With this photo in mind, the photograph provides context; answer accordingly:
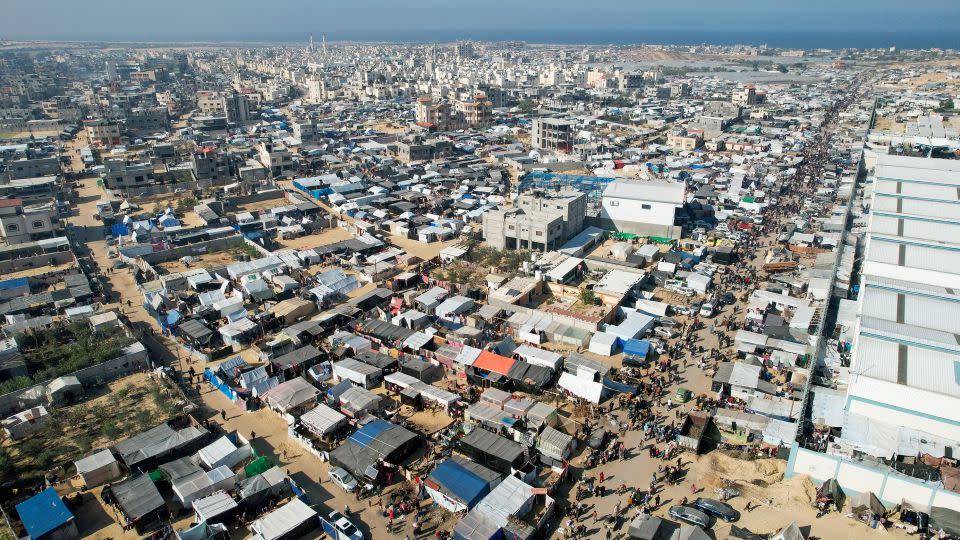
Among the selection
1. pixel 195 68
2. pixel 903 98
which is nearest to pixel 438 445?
pixel 903 98

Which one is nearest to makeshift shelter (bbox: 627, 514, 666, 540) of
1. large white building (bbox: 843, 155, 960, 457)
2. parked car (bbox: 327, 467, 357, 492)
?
large white building (bbox: 843, 155, 960, 457)

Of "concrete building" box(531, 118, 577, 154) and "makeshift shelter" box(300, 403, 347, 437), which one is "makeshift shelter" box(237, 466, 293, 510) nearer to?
"makeshift shelter" box(300, 403, 347, 437)

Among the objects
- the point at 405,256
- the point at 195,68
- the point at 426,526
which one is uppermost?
the point at 195,68

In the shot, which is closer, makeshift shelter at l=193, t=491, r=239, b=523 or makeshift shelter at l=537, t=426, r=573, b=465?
makeshift shelter at l=193, t=491, r=239, b=523

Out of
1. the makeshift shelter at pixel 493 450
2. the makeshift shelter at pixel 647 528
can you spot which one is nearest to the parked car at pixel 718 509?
the makeshift shelter at pixel 647 528

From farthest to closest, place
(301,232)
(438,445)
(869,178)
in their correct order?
(869,178), (301,232), (438,445)

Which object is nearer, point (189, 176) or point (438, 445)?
point (438, 445)

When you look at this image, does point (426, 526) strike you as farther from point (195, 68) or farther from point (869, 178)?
point (195, 68)
